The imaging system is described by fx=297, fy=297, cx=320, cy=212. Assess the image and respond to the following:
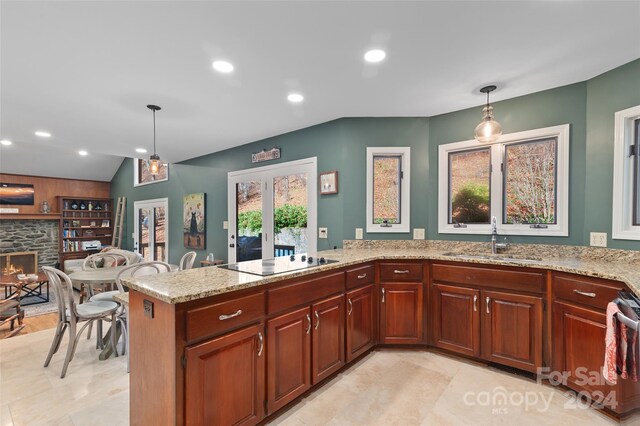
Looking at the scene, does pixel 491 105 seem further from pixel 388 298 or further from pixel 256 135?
pixel 256 135

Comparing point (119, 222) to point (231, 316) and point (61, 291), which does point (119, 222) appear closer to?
point (61, 291)

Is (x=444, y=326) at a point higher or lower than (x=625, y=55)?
lower

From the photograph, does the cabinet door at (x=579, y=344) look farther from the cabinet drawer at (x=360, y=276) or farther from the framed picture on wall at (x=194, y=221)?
the framed picture on wall at (x=194, y=221)

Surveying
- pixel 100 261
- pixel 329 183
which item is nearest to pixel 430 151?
pixel 329 183

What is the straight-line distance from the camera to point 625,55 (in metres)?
2.19

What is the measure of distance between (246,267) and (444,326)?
1886 mm

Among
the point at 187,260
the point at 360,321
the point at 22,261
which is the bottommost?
the point at 22,261

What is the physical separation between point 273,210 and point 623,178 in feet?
11.8

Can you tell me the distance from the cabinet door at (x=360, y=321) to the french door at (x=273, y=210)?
1.20 metres

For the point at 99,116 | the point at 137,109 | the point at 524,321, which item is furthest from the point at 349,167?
the point at 99,116

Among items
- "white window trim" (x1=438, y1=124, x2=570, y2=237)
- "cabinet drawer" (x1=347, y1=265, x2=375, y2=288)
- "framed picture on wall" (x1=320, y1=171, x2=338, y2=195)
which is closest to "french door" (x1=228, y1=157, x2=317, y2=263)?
"framed picture on wall" (x1=320, y1=171, x2=338, y2=195)

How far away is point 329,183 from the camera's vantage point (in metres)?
3.55

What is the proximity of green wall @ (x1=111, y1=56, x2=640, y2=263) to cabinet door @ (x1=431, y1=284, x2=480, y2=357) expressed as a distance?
80 cm

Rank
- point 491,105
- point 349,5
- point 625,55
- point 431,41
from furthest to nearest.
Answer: point 491,105
point 625,55
point 431,41
point 349,5
